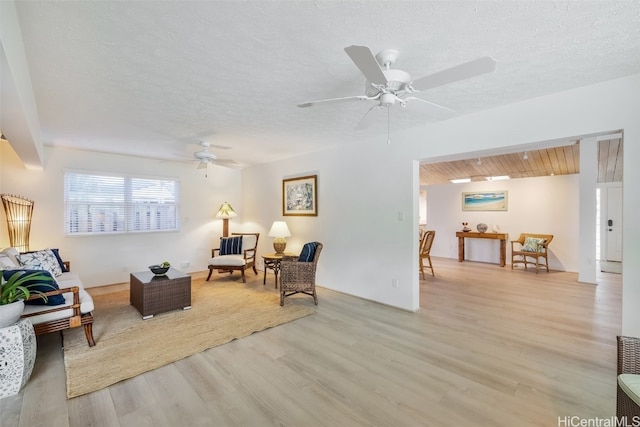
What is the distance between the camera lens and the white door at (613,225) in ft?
23.2

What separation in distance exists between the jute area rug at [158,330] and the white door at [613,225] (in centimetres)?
834

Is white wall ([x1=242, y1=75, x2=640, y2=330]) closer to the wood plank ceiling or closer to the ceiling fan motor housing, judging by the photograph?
the ceiling fan motor housing

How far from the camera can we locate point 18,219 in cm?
411

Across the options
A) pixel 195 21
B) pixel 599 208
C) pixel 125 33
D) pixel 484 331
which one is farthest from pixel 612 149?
pixel 125 33

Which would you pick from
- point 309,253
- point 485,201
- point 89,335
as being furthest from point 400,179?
point 485,201

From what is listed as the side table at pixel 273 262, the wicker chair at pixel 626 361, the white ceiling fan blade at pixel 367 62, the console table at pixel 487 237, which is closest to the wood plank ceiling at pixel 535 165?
the console table at pixel 487 237

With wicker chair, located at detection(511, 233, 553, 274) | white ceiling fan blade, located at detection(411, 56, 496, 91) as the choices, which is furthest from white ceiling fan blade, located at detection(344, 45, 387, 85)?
wicker chair, located at detection(511, 233, 553, 274)

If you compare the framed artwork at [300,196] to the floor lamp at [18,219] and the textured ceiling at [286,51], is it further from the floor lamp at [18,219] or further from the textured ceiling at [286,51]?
the floor lamp at [18,219]

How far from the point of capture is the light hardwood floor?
182 cm

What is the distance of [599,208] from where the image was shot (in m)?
A: 7.29

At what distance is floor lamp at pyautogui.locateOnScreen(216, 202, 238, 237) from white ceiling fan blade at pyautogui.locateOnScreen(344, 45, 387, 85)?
527cm

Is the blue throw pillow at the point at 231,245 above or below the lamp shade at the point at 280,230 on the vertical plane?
below

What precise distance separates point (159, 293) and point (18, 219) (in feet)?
8.83

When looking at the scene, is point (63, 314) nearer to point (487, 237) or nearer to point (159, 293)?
point (159, 293)
